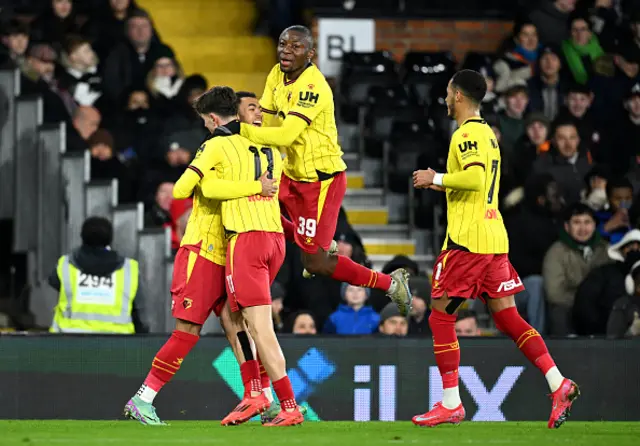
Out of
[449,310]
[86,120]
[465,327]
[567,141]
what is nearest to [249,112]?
[449,310]

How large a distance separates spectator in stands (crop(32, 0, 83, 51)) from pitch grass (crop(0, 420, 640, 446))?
7125 mm

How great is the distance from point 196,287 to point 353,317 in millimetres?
3353

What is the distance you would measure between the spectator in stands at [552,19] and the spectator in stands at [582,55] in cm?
73

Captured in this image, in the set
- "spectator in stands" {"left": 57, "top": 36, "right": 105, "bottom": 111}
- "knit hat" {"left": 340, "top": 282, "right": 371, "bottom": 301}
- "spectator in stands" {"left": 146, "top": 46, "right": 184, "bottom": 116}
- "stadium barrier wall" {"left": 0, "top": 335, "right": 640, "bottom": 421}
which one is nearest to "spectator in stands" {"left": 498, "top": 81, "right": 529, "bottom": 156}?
"knit hat" {"left": 340, "top": 282, "right": 371, "bottom": 301}

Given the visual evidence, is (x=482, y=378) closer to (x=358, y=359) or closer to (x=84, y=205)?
(x=358, y=359)

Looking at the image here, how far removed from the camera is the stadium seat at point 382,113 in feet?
54.6

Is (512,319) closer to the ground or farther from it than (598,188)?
closer to the ground

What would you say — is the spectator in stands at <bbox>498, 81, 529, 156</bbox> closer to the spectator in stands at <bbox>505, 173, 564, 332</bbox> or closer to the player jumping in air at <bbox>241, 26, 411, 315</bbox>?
the spectator in stands at <bbox>505, 173, 564, 332</bbox>

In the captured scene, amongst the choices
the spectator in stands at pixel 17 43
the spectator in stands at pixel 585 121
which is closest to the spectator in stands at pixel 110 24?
the spectator in stands at pixel 17 43

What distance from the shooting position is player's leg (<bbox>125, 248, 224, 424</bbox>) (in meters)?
9.71

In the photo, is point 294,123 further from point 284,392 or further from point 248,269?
point 284,392

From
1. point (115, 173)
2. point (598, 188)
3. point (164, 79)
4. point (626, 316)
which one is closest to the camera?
point (626, 316)

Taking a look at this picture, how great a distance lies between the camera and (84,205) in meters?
13.9

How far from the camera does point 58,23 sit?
16953 millimetres
